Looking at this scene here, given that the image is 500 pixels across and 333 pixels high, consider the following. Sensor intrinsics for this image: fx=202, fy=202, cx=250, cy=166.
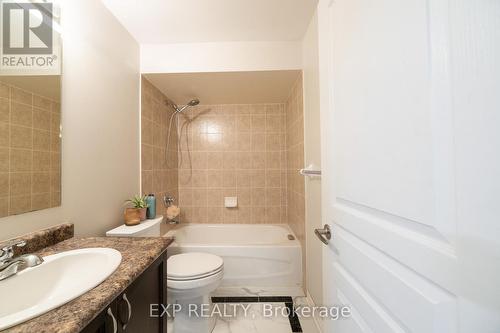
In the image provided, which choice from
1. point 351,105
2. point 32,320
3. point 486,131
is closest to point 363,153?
point 351,105

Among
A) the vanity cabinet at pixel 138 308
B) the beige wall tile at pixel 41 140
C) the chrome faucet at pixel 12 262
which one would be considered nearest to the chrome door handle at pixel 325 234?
the vanity cabinet at pixel 138 308

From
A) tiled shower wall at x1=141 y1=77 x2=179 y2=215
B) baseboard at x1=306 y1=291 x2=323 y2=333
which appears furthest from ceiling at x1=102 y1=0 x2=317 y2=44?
baseboard at x1=306 y1=291 x2=323 y2=333

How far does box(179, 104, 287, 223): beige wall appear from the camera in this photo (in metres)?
2.68

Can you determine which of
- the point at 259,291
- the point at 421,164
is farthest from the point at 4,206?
the point at 259,291

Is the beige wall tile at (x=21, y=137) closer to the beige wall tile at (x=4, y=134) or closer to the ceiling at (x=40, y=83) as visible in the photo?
the beige wall tile at (x=4, y=134)

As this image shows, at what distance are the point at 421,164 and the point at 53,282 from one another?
1.18m

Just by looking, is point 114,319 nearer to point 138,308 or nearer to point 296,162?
point 138,308

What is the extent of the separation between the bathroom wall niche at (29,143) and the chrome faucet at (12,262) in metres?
0.19

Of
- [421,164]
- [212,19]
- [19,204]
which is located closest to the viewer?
[421,164]

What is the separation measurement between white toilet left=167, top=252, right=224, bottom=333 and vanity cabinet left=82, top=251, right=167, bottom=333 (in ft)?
1.13

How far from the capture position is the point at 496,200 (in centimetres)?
30

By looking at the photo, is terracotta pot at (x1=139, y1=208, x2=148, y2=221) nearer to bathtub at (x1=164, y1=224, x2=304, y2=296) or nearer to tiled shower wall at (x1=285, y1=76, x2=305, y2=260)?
bathtub at (x1=164, y1=224, x2=304, y2=296)

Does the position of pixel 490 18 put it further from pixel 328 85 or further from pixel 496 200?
pixel 328 85

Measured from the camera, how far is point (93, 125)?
1.24 metres
